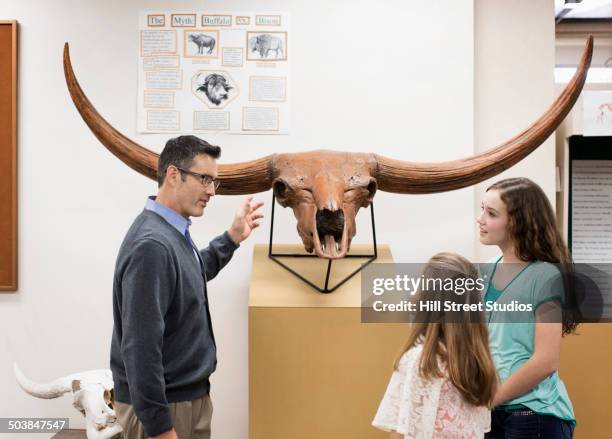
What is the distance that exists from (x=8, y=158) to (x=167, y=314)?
1773 mm

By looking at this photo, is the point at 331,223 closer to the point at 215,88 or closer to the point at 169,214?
the point at 169,214

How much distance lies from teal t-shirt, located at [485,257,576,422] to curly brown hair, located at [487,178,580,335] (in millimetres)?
58

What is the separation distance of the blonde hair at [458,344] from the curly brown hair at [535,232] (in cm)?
35

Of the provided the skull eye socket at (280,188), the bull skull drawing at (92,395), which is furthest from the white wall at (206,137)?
the skull eye socket at (280,188)

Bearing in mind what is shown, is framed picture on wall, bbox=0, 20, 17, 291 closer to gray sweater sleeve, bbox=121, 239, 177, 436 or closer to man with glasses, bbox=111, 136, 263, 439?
man with glasses, bbox=111, 136, 263, 439

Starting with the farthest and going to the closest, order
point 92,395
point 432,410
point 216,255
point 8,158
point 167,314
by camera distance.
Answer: point 8,158 → point 92,395 → point 216,255 → point 167,314 → point 432,410

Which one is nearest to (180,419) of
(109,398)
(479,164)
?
(109,398)

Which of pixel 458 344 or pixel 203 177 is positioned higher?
pixel 203 177

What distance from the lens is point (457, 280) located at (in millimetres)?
1598

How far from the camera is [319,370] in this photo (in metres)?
2.25

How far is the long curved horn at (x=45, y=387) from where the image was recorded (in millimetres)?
2797

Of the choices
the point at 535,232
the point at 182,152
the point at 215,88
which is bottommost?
the point at 535,232

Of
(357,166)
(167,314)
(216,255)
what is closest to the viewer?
(167,314)

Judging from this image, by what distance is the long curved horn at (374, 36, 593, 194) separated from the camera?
2.57 meters
